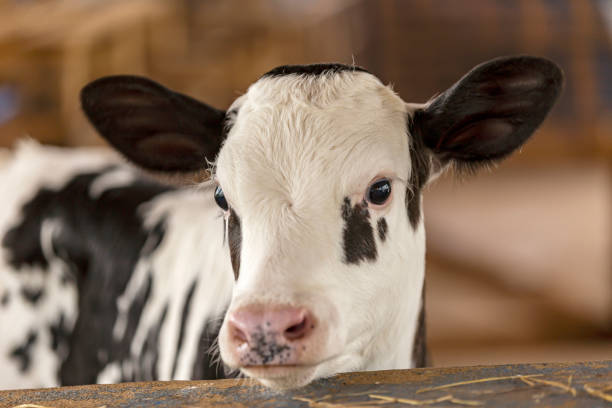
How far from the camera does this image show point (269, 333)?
1.28 meters

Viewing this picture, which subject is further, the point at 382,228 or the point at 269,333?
the point at 382,228

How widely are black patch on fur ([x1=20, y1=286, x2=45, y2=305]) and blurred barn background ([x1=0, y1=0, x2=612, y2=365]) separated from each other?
342 cm

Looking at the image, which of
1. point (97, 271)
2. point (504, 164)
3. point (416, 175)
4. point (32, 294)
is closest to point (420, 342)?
point (416, 175)

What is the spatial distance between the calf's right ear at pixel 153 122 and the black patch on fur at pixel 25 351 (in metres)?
1.13

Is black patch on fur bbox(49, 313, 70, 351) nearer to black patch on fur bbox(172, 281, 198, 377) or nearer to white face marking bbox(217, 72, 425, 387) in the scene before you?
black patch on fur bbox(172, 281, 198, 377)

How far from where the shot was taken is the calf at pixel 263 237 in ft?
4.70

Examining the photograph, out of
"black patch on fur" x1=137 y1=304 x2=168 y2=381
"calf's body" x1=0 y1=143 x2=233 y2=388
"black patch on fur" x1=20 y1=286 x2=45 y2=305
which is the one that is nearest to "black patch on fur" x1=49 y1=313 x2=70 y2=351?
"calf's body" x1=0 y1=143 x2=233 y2=388

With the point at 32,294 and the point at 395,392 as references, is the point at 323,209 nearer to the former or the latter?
the point at 395,392

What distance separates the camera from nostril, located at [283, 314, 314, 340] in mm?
1302

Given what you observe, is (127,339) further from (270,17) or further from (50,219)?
(270,17)

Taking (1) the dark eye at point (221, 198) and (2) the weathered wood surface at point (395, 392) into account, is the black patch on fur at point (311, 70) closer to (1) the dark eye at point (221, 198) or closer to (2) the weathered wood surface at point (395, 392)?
(1) the dark eye at point (221, 198)

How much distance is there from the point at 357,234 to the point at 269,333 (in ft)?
1.33

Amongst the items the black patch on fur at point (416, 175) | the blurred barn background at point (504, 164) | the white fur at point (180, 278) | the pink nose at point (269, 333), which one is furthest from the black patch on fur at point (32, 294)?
the blurred barn background at point (504, 164)

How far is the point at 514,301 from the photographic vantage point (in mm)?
6145
